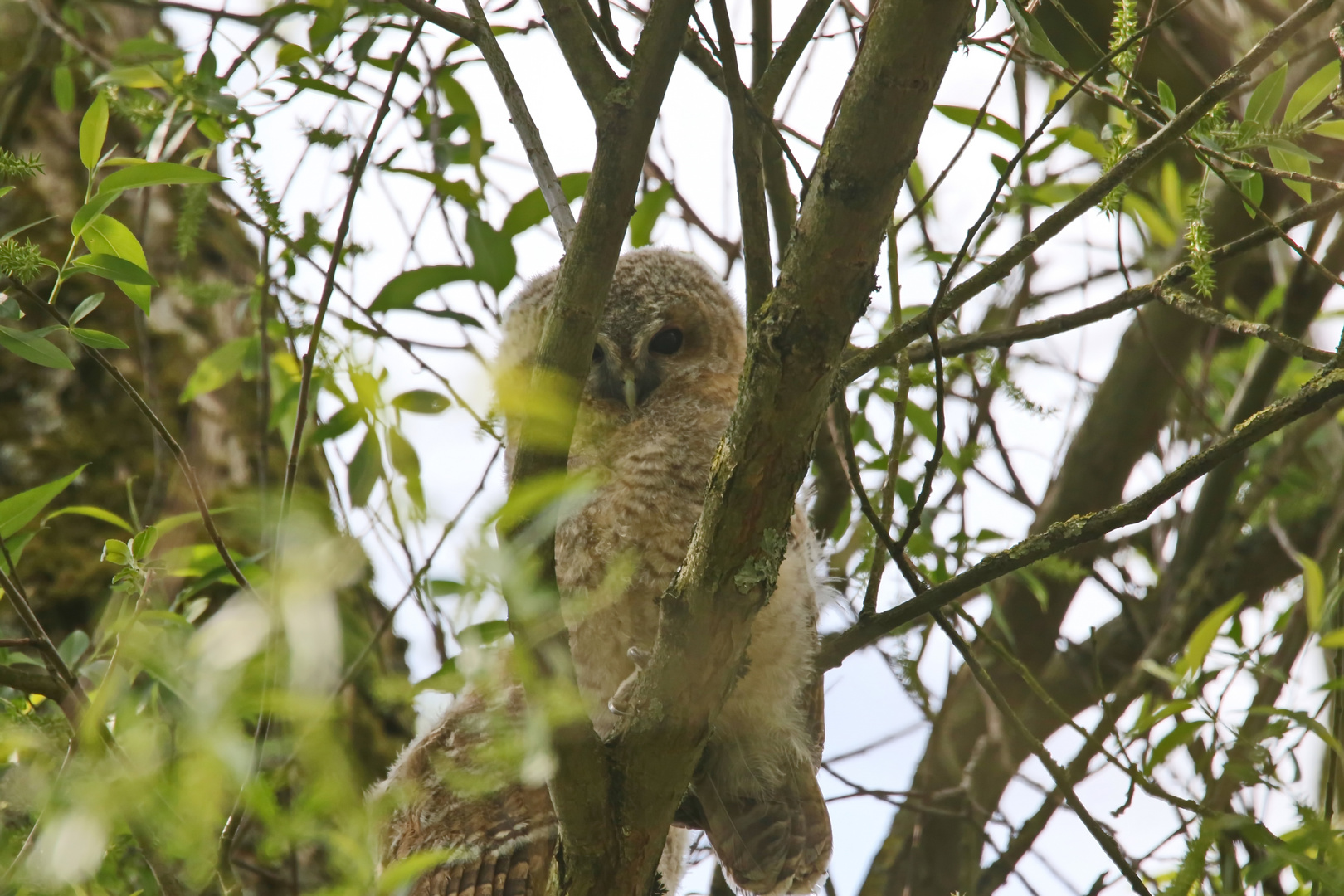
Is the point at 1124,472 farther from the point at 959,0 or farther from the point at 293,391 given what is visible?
the point at 959,0

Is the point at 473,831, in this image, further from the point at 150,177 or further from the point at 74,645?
the point at 150,177

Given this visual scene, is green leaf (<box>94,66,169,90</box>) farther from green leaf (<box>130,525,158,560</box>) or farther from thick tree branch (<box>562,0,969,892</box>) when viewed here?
thick tree branch (<box>562,0,969,892</box>)

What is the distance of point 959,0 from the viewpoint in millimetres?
1086

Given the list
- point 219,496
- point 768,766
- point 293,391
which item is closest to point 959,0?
point 768,766

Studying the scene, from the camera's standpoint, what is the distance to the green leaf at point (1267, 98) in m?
1.67

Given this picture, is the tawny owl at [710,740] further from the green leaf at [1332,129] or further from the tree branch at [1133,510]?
the green leaf at [1332,129]

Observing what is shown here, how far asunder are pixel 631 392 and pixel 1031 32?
1331 millimetres

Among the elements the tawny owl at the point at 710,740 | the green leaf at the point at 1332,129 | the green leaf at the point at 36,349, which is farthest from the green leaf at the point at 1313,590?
the green leaf at the point at 36,349

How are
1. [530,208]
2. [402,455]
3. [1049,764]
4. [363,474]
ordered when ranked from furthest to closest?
[530,208]
[363,474]
[1049,764]
[402,455]

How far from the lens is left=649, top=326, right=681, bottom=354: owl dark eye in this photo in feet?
9.12

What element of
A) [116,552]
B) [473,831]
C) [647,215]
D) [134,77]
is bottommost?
[473,831]

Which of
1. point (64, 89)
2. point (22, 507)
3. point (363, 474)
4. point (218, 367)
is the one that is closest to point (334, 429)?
point (363, 474)

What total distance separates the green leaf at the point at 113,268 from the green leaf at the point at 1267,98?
1599mm

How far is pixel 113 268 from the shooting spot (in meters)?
1.52
